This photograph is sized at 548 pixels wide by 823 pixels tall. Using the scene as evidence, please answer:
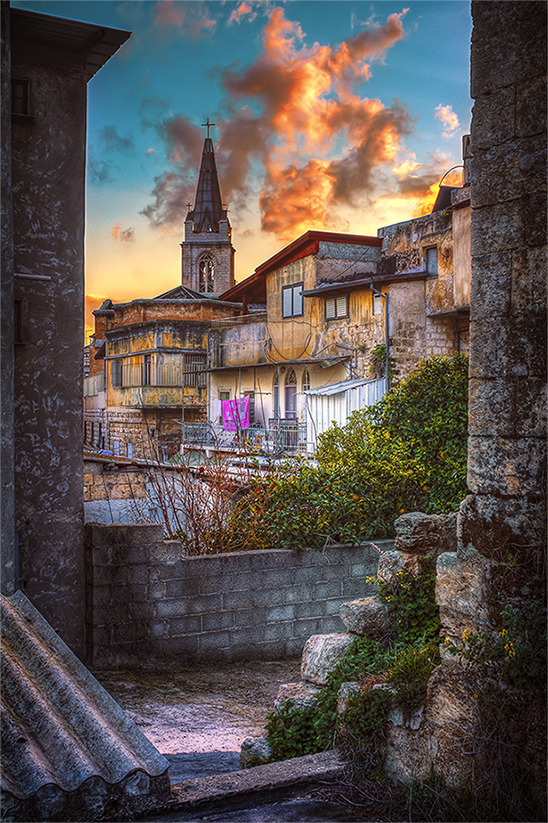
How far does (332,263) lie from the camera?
24969 mm

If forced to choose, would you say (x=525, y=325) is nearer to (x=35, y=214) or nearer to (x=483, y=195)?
(x=483, y=195)

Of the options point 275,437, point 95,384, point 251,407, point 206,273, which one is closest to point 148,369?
point 251,407

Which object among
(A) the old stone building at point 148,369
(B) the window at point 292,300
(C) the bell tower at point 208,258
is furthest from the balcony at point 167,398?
(C) the bell tower at point 208,258

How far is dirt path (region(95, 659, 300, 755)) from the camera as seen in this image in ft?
16.8

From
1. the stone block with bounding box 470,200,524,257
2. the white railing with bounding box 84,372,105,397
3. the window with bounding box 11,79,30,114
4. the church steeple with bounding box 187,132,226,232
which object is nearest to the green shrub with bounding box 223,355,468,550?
the stone block with bounding box 470,200,524,257

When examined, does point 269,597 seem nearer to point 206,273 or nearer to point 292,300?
point 292,300

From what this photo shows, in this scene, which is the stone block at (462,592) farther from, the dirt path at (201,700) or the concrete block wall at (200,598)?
the concrete block wall at (200,598)

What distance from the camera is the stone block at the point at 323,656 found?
4977mm

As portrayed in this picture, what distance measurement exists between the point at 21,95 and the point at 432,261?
17.2 metres

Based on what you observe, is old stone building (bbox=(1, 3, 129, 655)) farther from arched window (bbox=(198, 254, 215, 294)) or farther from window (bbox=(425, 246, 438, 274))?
arched window (bbox=(198, 254, 215, 294))

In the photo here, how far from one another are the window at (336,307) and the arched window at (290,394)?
2968 millimetres

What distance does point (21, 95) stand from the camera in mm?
6281

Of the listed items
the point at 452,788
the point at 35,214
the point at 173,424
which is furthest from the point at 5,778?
the point at 173,424

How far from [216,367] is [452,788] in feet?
87.5
